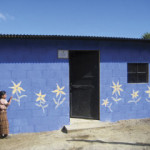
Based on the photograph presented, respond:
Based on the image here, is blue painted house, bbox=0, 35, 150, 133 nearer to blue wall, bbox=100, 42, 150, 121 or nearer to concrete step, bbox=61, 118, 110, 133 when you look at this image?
blue wall, bbox=100, 42, 150, 121

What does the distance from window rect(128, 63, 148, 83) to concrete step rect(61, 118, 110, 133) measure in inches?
74.4

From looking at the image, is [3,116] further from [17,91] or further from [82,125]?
[82,125]

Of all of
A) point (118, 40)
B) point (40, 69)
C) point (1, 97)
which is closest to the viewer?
point (1, 97)

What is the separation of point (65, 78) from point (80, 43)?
124cm

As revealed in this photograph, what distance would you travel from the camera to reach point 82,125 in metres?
5.45

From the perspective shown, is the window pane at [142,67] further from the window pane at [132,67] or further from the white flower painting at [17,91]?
the white flower painting at [17,91]

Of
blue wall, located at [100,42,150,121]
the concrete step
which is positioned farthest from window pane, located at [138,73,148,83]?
the concrete step

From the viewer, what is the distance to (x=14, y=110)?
17.0ft

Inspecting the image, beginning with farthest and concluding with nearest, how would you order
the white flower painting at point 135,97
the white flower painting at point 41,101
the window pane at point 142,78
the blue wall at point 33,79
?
the window pane at point 142,78 → the white flower painting at point 135,97 → the white flower painting at point 41,101 → the blue wall at point 33,79

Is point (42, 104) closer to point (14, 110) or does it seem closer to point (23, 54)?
point (14, 110)

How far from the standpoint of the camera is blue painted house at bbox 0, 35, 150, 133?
17.0ft

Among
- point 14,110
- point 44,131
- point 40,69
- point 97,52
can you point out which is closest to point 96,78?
point 97,52

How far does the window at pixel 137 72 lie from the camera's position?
6.25 meters

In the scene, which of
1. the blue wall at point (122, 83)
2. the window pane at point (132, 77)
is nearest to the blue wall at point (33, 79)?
the blue wall at point (122, 83)
